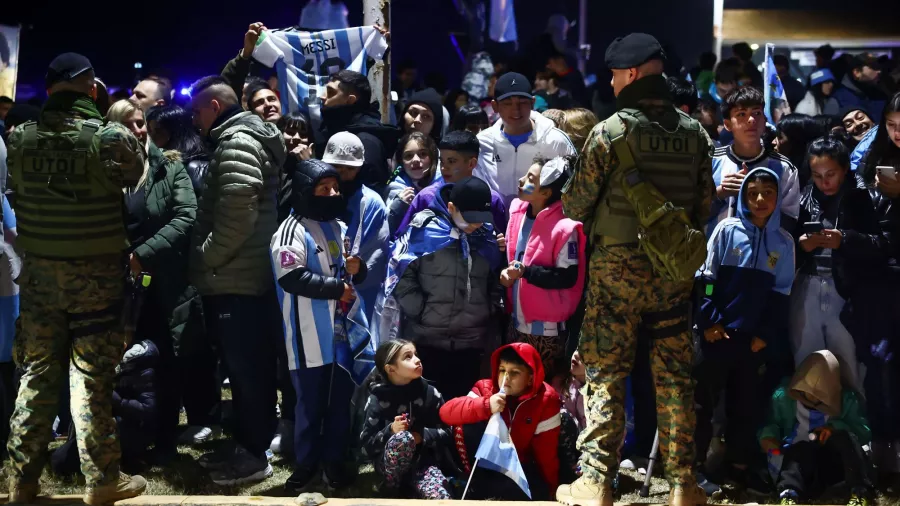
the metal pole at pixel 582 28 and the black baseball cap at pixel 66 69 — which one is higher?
the metal pole at pixel 582 28

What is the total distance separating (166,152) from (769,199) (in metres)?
3.68

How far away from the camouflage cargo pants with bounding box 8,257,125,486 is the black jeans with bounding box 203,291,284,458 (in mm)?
953

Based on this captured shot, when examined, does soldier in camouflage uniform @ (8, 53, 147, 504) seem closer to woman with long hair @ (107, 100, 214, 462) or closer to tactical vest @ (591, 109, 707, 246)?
woman with long hair @ (107, 100, 214, 462)

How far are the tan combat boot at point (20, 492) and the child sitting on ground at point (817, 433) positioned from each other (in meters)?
3.98

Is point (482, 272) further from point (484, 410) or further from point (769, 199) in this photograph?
point (769, 199)

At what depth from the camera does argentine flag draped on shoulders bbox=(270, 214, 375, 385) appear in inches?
249

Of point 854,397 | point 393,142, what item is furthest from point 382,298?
point 854,397

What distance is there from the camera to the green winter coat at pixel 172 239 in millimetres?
6617

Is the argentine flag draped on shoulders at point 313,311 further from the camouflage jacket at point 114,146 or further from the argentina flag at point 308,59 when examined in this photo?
the argentina flag at point 308,59

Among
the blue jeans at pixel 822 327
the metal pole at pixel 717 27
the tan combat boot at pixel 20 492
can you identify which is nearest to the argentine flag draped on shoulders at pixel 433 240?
the blue jeans at pixel 822 327

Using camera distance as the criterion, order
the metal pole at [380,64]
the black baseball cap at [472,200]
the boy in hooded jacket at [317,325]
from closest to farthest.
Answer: the boy in hooded jacket at [317,325], the black baseball cap at [472,200], the metal pole at [380,64]

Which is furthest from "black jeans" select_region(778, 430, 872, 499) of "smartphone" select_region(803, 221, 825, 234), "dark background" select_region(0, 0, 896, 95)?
"dark background" select_region(0, 0, 896, 95)

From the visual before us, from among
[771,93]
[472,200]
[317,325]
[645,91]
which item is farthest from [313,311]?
[771,93]

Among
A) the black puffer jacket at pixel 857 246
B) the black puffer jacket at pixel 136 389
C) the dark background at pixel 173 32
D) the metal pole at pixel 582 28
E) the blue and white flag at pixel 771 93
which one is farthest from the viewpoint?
the metal pole at pixel 582 28
